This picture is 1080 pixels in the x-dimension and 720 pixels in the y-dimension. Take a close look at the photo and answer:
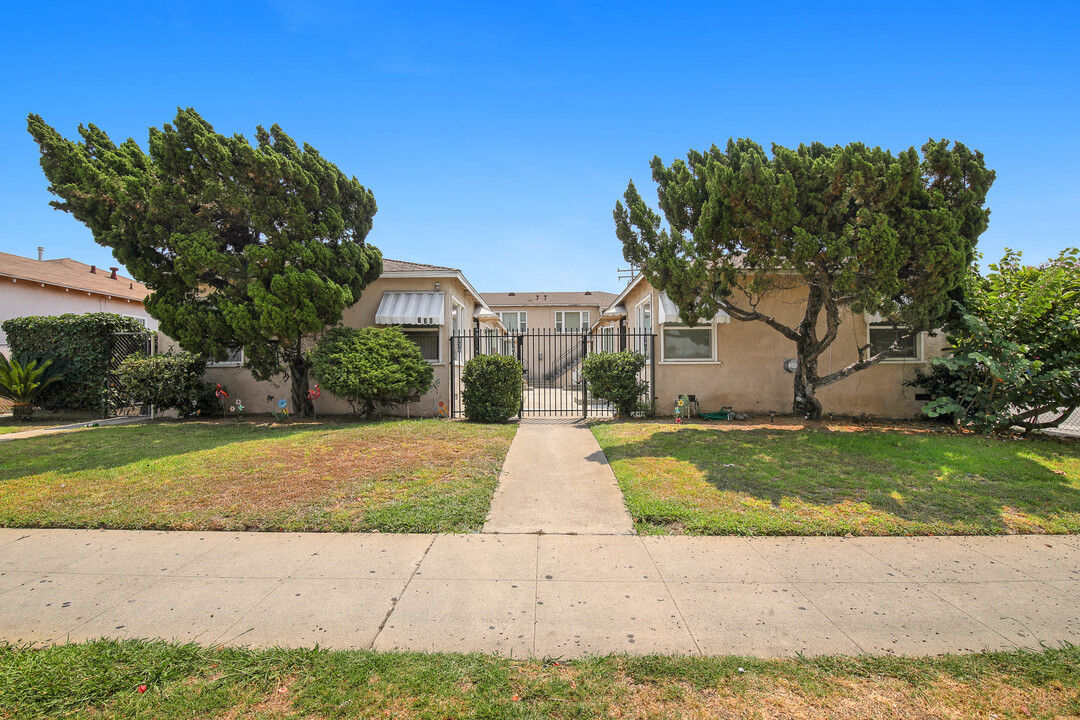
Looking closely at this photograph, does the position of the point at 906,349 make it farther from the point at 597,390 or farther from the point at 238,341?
the point at 238,341

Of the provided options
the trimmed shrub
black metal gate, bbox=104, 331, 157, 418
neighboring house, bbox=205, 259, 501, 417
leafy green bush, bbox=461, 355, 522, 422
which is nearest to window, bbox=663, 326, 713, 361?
leafy green bush, bbox=461, 355, 522, 422

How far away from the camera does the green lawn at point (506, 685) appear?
2369mm

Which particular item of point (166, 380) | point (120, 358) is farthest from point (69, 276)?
point (166, 380)

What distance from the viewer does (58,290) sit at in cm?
1928

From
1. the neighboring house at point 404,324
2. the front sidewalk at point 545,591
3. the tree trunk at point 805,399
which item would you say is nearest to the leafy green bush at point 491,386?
the neighboring house at point 404,324

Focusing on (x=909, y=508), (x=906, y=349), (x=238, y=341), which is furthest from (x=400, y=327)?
(x=906, y=349)

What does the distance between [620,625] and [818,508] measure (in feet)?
11.4

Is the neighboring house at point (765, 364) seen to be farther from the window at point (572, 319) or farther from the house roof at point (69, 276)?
the window at point (572, 319)

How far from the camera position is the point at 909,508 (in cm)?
546

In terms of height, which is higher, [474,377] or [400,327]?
[400,327]

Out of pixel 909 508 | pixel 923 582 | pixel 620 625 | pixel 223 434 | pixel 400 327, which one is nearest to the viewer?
pixel 620 625

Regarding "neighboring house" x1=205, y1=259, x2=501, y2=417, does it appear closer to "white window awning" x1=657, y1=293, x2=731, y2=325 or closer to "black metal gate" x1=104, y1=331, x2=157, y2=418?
"black metal gate" x1=104, y1=331, x2=157, y2=418

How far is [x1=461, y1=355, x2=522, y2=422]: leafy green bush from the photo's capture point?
11.9m

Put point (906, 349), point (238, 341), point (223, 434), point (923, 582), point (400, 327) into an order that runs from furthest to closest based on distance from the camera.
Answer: point (400, 327) < point (906, 349) < point (238, 341) < point (223, 434) < point (923, 582)
